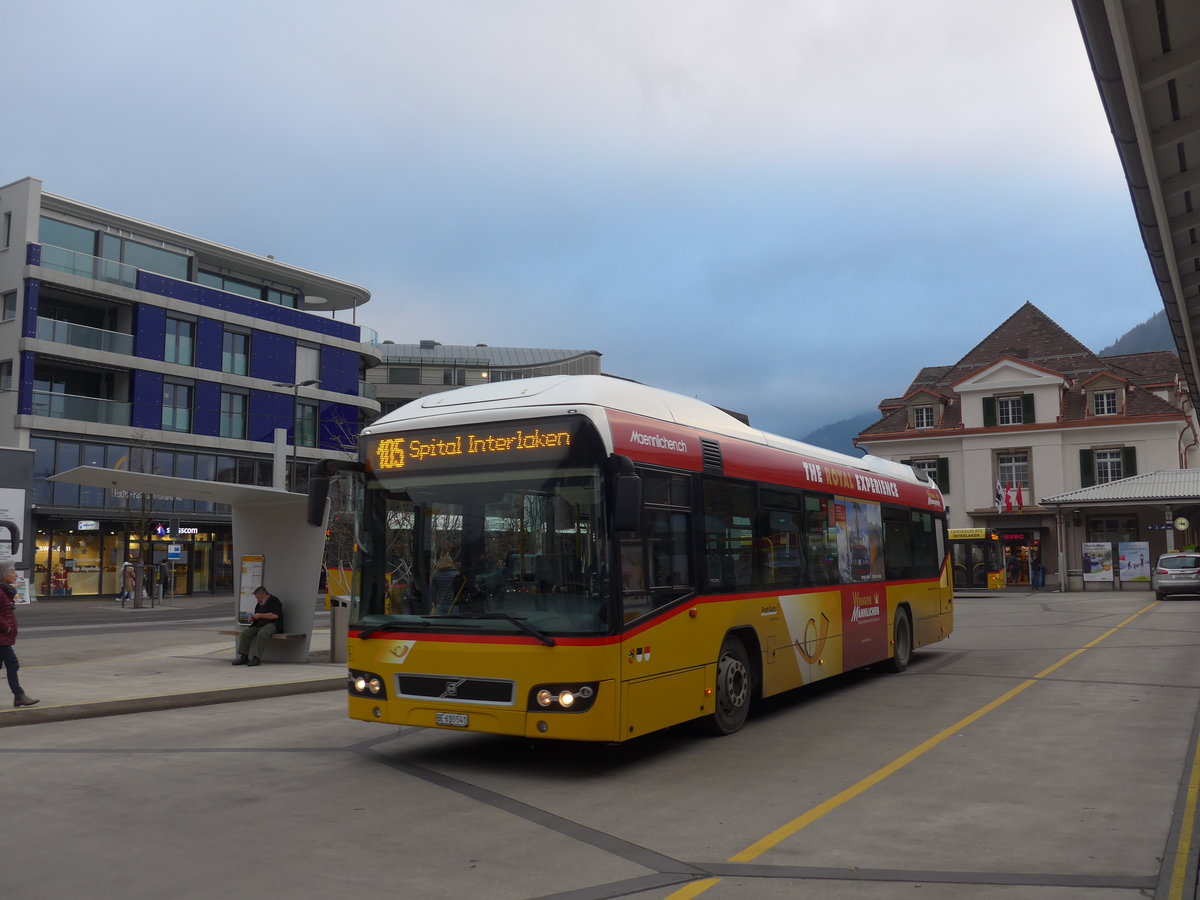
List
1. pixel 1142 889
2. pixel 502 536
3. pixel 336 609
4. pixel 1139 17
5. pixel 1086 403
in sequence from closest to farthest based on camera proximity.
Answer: pixel 1142 889 < pixel 1139 17 < pixel 502 536 < pixel 336 609 < pixel 1086 403

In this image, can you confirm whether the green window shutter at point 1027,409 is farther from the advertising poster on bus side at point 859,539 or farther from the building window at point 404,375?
the building window at point 404,375

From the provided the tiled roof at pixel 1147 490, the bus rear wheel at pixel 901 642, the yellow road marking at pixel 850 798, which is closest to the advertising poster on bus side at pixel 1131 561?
the tiled roof at pixel 1147 490

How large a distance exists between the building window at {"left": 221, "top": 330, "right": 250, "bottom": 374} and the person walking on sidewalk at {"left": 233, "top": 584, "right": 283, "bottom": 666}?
1361 inches

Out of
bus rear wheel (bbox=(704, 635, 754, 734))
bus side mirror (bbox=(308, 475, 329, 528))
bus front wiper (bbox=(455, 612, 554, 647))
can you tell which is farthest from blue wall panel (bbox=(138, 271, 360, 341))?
bus front wiper (bbox=(455, 612, 554, 647))

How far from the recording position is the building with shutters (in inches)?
2031

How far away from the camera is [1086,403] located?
53594 mm

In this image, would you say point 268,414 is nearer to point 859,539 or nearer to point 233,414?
point 233,414

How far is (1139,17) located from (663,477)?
4753mm

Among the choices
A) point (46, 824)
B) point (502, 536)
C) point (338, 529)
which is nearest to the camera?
point (46, 824)

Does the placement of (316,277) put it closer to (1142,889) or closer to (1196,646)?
A: (1196,646)

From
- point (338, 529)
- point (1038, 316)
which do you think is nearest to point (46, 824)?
point (338, 529)

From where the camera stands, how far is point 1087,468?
5316 cm

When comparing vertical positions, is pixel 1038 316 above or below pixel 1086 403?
above

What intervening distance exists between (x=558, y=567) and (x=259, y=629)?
10031 millimetres
